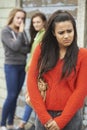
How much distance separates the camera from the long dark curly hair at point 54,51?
329 cm

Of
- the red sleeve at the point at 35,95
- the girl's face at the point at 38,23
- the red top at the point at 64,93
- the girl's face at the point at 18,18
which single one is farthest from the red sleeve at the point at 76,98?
the girl's face at the point at 18,18

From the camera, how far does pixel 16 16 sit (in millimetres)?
5645

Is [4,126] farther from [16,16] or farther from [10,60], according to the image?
[16,16]

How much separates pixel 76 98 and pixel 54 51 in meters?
0.42

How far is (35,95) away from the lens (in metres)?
3.36

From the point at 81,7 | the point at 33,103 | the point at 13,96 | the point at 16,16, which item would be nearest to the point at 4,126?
the point at 13,96

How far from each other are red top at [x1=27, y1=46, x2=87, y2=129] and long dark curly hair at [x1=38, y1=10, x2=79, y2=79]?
0.04m

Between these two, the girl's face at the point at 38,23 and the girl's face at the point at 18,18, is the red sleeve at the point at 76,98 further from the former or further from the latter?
the girl's face at the point at 18,18

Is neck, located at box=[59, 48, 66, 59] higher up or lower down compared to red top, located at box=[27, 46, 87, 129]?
higher up

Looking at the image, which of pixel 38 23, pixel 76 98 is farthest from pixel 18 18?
pixel 76 98

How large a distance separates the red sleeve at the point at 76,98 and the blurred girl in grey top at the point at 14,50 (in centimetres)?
228

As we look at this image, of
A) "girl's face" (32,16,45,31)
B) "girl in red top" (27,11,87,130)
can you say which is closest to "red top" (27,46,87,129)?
"girl in red top" (27,11,87,130)

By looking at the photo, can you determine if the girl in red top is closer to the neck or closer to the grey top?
the neck

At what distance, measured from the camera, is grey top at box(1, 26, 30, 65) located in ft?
18.1
